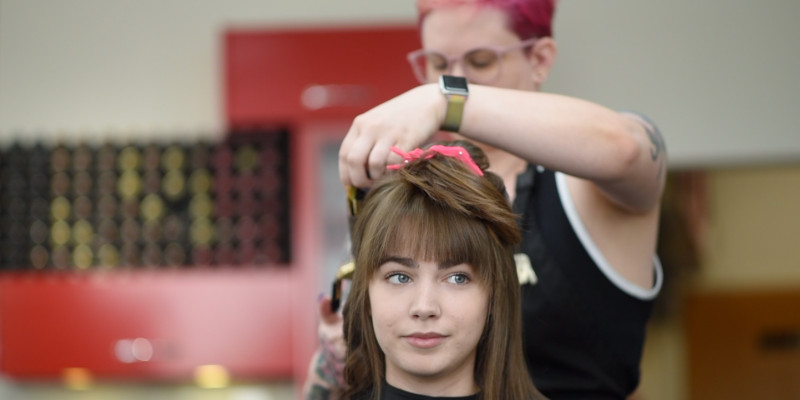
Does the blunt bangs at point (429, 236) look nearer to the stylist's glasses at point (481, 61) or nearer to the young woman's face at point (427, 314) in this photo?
the young woman's face at point (427, 314)

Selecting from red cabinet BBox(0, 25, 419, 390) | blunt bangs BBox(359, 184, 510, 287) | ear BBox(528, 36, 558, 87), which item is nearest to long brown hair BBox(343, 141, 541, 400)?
blunt bangs BBox(359, 184, 510, 287)

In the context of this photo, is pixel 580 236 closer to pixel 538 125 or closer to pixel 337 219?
pixel 538 125

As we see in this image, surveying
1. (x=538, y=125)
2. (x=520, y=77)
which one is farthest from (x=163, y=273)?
(x=538, y=125)

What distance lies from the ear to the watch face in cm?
31

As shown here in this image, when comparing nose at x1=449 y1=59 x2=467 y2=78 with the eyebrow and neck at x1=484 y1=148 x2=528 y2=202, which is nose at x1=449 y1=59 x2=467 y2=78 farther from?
the eyebrow

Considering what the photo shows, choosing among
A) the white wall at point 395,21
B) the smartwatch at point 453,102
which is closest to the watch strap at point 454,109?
the smartwatch at point 453,102

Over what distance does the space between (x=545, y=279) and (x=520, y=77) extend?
0.28 m

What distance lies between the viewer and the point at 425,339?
1.13 meters

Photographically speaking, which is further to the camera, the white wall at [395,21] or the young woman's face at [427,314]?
the white wall at [395,21]

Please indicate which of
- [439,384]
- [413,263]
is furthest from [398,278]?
[439,384]

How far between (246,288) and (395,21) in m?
1.20

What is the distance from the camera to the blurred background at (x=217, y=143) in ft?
12.7

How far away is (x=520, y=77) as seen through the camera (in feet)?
4.66

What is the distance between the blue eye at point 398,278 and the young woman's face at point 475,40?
351 millimetres
